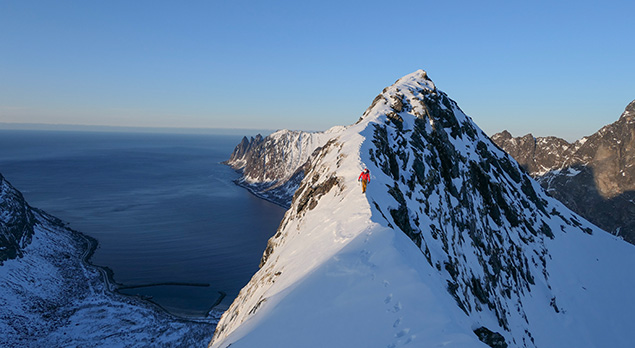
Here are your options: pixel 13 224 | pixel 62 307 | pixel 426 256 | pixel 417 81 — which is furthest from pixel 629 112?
pixel 13 224

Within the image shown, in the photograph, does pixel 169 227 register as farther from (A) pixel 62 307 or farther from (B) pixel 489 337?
(B) pixel 489 337

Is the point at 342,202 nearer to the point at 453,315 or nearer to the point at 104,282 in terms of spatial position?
the point at 453,315

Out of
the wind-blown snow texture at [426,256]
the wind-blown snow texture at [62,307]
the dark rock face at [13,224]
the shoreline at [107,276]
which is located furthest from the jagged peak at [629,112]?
the dark rock face at [13,224]

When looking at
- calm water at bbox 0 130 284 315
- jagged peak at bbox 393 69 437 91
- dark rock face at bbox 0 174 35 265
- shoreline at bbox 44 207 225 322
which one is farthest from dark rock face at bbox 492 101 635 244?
dark rock face at bbox 0 174 35 265

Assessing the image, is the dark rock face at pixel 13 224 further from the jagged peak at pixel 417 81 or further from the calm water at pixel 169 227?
the jagged peak at pixel 417 81

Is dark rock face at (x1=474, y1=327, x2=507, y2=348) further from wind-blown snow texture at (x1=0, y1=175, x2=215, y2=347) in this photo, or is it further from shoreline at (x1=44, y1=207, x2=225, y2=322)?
shoreline at (x1=44, y1=207, x2=225, y2=322)

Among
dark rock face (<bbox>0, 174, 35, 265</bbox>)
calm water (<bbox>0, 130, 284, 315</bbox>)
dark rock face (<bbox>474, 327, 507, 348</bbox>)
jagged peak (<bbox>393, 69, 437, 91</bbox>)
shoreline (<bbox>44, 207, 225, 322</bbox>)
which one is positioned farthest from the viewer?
calm water (<bbox>0, 130, 284, 315</bbox>)

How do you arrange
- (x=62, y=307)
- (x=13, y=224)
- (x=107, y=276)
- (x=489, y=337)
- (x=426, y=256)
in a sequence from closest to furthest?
(x=489, y=337) → (x=426, y=256) → (x=62, y=307) → (x=107, y=276) → (x=13, y=224)

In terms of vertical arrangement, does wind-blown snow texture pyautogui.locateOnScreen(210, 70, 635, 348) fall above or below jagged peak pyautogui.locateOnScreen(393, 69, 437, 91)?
below
